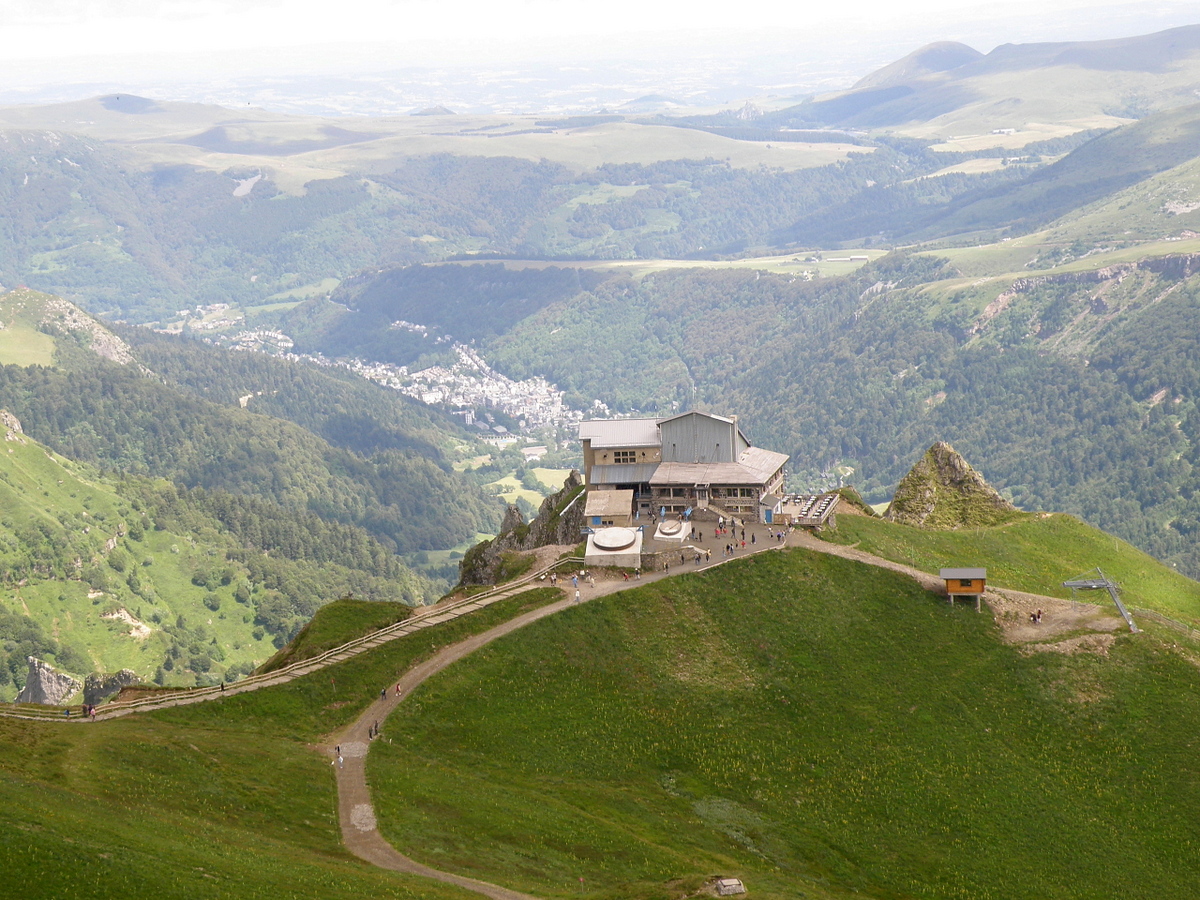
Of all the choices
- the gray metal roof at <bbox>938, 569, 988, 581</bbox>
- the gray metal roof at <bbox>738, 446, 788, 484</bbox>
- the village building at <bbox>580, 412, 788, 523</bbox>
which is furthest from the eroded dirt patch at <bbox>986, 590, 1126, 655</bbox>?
the gray metal roof at <bbox>738, 446, 788, 484</bbox>

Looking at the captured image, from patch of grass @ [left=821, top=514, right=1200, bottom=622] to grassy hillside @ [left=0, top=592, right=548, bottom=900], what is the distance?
6141 cm

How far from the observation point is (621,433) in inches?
6038

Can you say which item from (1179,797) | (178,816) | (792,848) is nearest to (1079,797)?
(1179,797)

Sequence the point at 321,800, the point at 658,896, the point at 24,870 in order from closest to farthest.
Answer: the point at 24,870, the point at 658,896, the point at 321,800

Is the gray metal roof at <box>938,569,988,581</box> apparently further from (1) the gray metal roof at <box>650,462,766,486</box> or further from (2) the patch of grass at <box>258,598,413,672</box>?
(2) the patch of grass at <box>258,598,413,672</box>

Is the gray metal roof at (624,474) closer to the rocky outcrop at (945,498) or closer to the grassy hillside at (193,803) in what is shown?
the rocky outcrop at (945,498)

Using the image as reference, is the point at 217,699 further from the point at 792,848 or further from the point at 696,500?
the point at 696,500

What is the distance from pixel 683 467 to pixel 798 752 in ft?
169

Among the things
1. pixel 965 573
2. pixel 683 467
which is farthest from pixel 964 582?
pixel 683 467

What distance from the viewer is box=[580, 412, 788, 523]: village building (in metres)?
142

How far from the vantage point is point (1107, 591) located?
136m

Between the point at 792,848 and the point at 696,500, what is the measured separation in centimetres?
5907

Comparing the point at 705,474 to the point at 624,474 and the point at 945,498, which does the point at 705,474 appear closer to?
the point at 624,474

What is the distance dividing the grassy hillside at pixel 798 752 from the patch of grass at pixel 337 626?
499 inches
